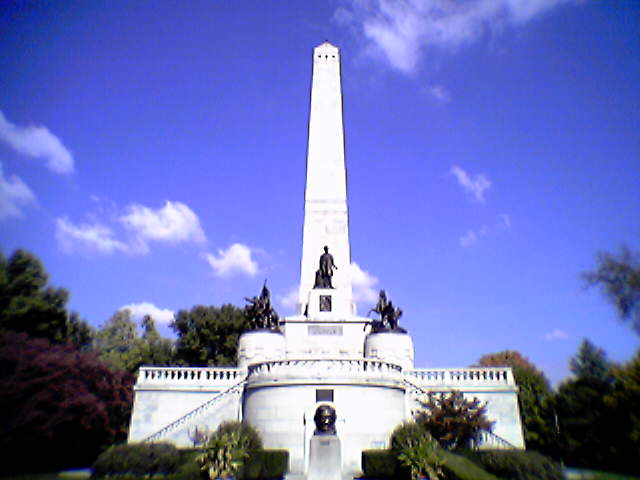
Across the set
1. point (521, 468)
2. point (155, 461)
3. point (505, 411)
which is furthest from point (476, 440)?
point (155, 461)

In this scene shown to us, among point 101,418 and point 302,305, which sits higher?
point 302,305

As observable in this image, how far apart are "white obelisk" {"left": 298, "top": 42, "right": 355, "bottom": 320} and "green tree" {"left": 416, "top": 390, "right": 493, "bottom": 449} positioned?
9421 millimetres

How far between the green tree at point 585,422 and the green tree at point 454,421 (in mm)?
7160

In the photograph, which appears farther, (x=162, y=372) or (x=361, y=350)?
(x=361, y=350)

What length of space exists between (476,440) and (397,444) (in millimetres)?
4397

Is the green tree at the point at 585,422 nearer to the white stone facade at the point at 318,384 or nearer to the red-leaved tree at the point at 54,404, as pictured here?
the white stone facade at the point at 318,384

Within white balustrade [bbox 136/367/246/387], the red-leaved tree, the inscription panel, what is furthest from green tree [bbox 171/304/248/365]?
white balustrade [bbox 136/367/246/387]

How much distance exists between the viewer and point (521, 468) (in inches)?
565

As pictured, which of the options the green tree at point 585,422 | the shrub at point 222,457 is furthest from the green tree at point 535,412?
the shrub at point 222,457

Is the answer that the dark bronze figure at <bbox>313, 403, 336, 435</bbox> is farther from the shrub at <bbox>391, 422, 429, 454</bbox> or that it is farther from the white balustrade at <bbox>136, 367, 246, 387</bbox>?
the white balustrade at <bbox>136, 367, 246, 387</bbox>

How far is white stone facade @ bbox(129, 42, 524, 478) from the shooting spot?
18.4 m

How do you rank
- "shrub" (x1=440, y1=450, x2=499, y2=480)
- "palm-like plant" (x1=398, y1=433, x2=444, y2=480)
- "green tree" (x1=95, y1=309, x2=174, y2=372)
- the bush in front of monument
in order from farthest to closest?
"green tree" (x1=95, y1=309, x2=174, y2=372)
"palm-like plant" (x1=398, y1=433, x2=444, y2=480)
the bush in front of monument
"shrub" (x1=440, y1=450, x2=499, y2=480)

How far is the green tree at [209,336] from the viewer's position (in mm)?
39031

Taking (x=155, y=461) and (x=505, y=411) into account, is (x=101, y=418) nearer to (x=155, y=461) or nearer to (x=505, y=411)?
(x=155, y=461)
